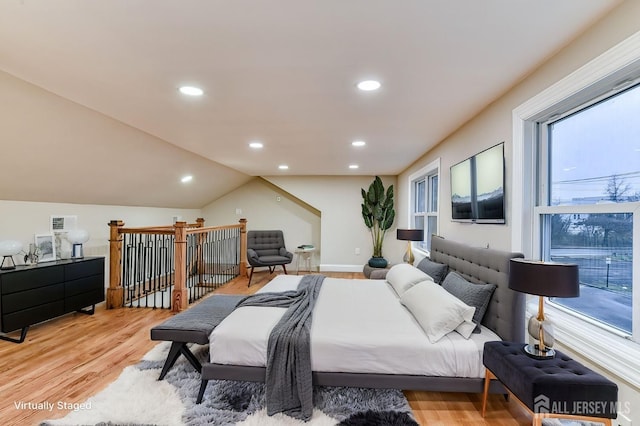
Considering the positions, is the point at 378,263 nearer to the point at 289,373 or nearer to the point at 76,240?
the point at 289,373

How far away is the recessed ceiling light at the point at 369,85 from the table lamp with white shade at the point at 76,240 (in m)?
4.02

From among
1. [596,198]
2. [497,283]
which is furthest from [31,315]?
[596,198]

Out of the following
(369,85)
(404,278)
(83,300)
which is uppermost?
(369,85)

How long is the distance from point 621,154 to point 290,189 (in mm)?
5995

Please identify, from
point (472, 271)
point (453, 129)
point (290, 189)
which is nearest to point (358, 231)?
point (290, 189)

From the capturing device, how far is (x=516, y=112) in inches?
85.2

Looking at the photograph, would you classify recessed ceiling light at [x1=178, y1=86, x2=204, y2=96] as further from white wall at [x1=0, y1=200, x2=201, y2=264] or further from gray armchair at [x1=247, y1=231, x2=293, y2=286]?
gray armchair at [x1=247, y1=231, x2=293, y2=286]

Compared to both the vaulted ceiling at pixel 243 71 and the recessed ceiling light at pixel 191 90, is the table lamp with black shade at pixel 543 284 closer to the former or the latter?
the vaulted ceiling at pixel 243 71

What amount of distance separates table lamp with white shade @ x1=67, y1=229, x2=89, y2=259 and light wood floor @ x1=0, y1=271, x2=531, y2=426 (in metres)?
0.79

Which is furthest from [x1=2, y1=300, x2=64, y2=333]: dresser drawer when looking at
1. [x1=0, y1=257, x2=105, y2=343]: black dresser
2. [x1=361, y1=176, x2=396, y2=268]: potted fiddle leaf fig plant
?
[x1=361, y1=176, x2=396, y2=268]: potted fiddle leaf fig plant

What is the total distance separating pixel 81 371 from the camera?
251 cm

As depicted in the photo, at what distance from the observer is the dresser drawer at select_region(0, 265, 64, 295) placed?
295cm

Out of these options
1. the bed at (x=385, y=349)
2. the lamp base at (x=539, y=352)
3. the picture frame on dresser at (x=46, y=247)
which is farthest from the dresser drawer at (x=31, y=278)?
the lamp base at (x=539, y=352)

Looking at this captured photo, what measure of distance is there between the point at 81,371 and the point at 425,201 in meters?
4.86
